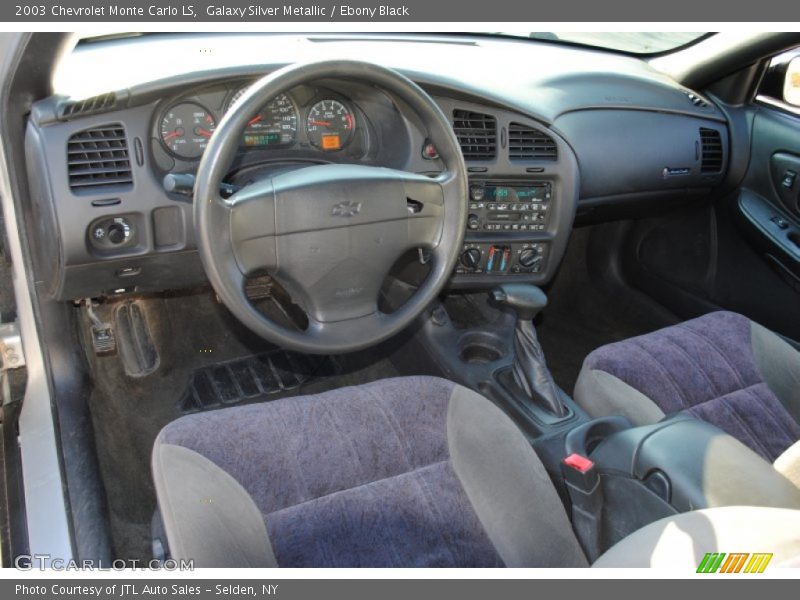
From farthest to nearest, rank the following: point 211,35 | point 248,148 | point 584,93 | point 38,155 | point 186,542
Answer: point 584,93 < point 211,35 < point 248,148 < point 38,155 < point 186,542

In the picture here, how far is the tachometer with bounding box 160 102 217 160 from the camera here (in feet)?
6.30

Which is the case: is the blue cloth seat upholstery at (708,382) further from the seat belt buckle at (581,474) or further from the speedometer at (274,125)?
the speedometer at (274,125)

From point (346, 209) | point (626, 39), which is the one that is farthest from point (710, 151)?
point (346, 209)

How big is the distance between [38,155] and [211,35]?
776 mm

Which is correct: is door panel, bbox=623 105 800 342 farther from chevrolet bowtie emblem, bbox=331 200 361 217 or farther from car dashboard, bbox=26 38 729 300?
chevrolet bowtie emblem, bbox=331 200 361 217

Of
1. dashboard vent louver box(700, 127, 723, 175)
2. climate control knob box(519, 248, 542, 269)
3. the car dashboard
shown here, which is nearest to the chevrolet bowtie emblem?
the car dashboard

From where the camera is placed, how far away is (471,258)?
2508 millimetres

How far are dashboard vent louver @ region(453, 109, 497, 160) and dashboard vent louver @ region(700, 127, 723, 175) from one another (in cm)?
100

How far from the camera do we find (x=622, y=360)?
2.11 meters

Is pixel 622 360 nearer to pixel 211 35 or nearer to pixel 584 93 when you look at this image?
pixel 584 93

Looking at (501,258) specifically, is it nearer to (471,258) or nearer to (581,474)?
(471,258)

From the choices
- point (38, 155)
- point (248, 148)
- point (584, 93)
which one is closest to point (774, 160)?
point (584, 93)

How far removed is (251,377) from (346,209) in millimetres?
1272

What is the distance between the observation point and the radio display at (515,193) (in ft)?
7.96
